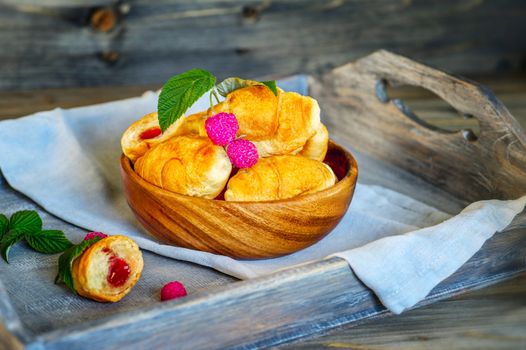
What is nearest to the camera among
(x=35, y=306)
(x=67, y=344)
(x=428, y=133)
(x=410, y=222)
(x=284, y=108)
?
(x=67, y=344)

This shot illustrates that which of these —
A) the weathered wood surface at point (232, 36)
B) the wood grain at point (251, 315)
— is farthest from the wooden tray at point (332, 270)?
the weathered wood surface at point (232, 36)

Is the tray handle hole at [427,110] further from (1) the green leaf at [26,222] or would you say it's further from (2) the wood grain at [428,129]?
(1) the green leaf at [26,222]

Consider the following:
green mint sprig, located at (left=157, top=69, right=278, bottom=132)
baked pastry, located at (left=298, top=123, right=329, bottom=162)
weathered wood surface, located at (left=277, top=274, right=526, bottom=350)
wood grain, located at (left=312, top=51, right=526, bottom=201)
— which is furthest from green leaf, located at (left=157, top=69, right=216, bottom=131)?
wood grain, located at (left=312, top=51, right=526, bottom=201)

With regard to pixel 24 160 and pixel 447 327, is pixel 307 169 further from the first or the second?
pixel 24 160

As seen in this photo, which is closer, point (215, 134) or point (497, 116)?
point (215, 134)

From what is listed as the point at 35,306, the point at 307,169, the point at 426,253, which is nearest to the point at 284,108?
the point at 307,169

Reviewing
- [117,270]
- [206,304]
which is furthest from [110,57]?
[206,304]

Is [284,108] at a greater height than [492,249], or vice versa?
[284,108]
